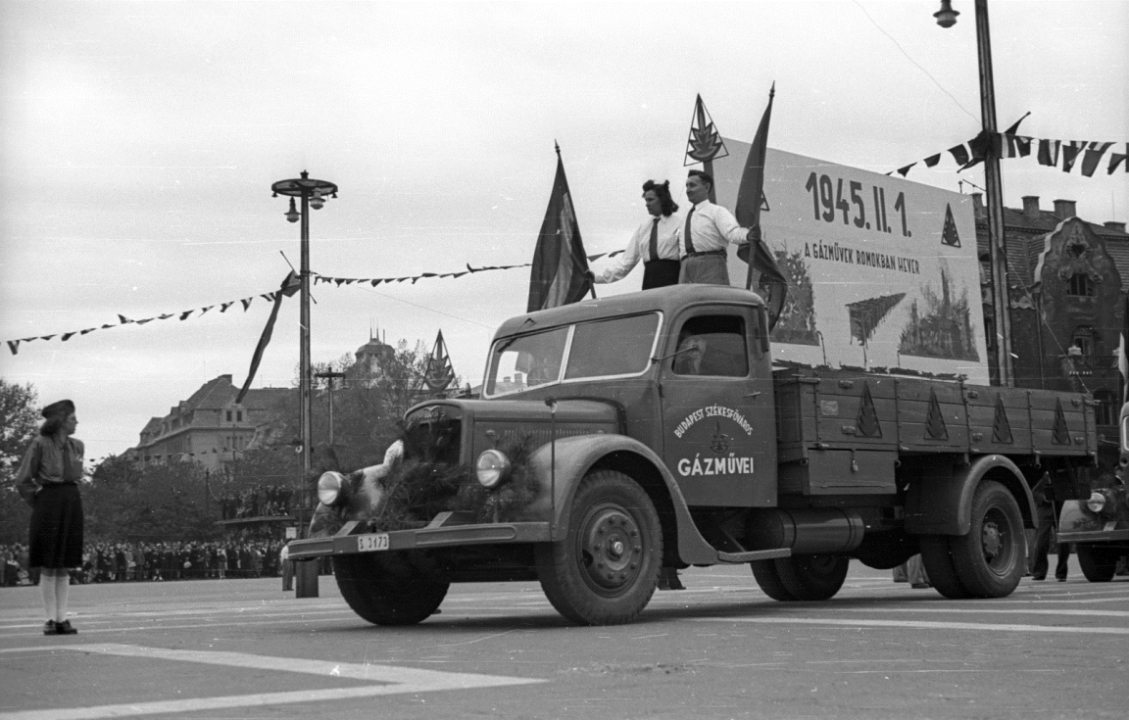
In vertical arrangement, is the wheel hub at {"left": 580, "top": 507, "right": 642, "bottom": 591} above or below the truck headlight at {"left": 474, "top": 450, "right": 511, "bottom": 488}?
below

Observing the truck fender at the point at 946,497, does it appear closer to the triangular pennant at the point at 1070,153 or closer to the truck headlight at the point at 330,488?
the truck headlight at the point at 330,488

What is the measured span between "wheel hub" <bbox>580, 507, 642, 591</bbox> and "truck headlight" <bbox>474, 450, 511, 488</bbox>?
0.60 metres

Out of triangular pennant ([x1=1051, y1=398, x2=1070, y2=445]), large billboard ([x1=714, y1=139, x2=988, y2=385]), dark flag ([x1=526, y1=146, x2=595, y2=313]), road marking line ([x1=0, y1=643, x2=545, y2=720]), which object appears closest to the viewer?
road marking line ([x1=0, y1=643, x2=545, y2=720])

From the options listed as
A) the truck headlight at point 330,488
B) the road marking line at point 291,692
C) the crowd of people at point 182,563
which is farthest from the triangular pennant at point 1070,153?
the crowd of people at point 182,563

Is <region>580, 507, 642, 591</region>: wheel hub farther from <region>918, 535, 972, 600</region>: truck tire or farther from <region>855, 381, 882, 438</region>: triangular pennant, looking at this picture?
<region>918, 535, 972, 600</region>: truck tire

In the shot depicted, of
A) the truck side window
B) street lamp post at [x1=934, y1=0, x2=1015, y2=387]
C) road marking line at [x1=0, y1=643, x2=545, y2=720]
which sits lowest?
road marking line at [x1=0, y1=643, x2=545, y2=720]

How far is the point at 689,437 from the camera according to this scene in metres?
10.3

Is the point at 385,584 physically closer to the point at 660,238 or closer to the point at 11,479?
the point at 660,238

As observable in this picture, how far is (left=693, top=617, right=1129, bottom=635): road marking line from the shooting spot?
7691mm

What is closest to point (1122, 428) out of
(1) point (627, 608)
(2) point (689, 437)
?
(2) point (689, 437)

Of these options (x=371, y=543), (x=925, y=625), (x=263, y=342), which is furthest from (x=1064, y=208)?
(x=371, y=543)

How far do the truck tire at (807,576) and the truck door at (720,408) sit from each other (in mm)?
2227

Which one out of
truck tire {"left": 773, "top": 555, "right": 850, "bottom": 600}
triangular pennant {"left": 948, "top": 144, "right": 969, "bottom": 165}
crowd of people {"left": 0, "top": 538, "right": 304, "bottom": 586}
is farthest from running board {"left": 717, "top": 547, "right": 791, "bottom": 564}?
crowd of people {"left": 0, "top": 538, "right": 304, "bottom": 586}

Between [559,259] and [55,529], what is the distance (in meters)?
6.78
